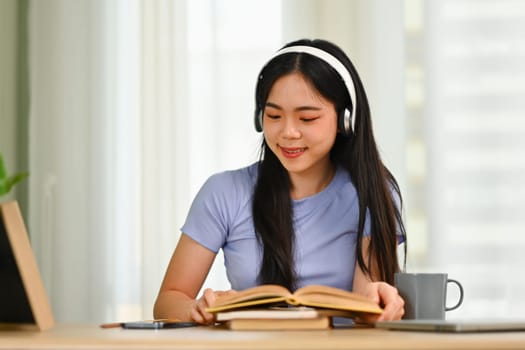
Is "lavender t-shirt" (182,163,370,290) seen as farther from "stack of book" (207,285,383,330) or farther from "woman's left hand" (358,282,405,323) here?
"stack of book" (207,285,383,330)

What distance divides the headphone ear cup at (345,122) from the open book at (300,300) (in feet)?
2.04

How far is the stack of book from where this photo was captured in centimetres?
108

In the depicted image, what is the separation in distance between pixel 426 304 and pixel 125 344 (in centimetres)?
62

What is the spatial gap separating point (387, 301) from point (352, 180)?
0.58m

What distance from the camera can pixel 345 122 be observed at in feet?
5.72

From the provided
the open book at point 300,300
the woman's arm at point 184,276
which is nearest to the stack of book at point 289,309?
the open book at point 300,300

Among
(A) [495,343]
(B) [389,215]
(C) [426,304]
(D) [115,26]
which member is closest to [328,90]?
(B) [389,215]

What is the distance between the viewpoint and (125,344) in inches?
34.5

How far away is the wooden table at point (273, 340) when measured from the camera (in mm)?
845

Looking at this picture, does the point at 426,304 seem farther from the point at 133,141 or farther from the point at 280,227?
the point at 133,141

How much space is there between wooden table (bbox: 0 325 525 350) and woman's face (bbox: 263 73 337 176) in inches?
29.6

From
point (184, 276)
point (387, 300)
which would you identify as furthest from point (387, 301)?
point (184, 276)

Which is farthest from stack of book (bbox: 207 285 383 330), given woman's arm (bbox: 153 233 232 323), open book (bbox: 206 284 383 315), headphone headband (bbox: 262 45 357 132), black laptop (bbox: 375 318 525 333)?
headphone headband (bbox: 262 45 357 132)

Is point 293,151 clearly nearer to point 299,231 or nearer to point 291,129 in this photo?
point 291,129
